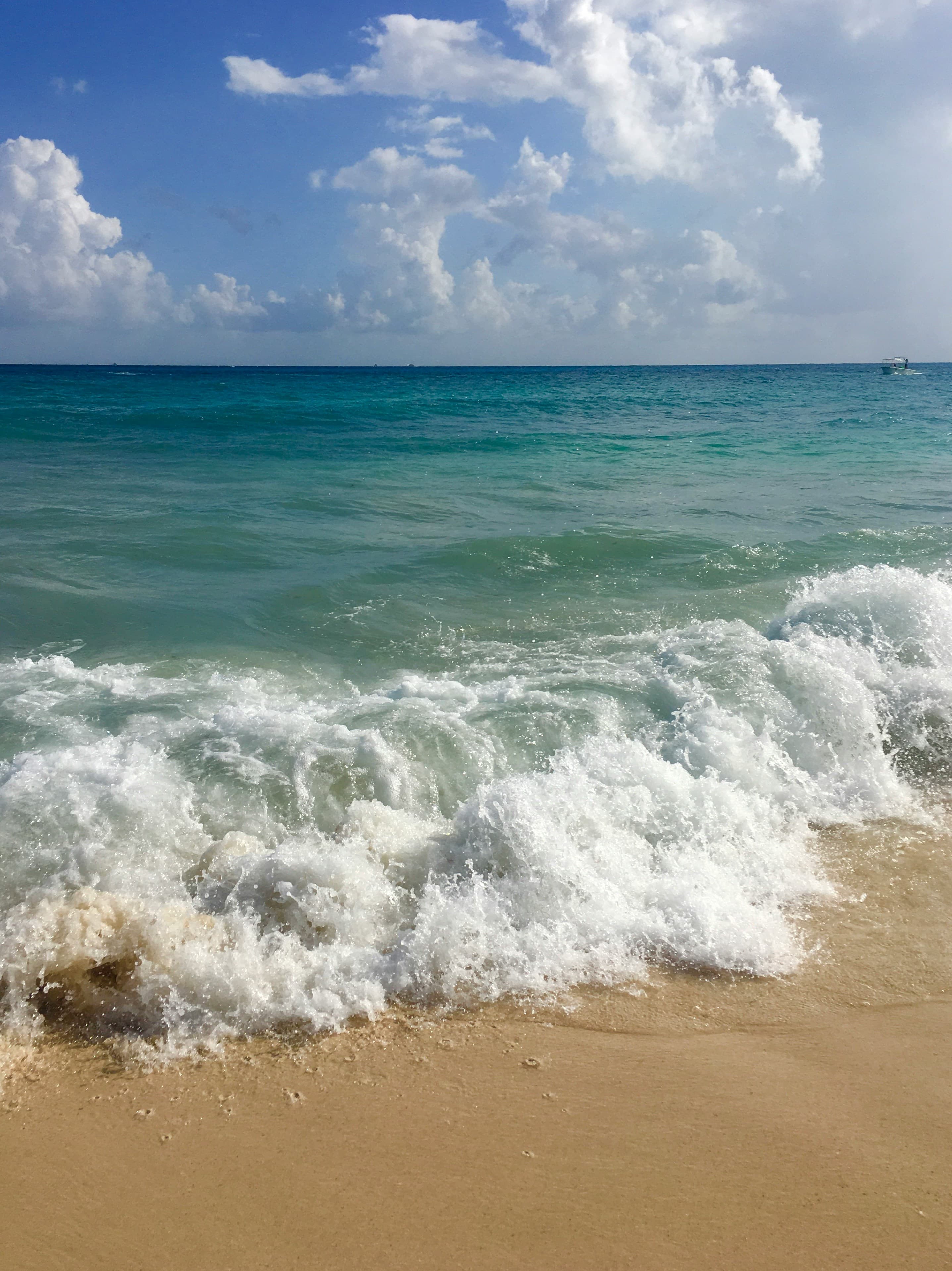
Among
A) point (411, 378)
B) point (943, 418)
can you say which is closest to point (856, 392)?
point (943, 418)

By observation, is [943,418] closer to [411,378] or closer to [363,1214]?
[363,1214]

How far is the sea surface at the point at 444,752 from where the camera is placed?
356cm

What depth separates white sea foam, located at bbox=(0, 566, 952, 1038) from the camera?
3.47 m

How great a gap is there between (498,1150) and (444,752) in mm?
2666

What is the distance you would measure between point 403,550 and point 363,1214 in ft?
28.2

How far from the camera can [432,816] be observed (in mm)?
4684

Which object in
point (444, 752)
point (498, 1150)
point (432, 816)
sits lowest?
point (498, 1150)

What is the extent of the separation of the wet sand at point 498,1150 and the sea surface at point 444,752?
0.27 meters

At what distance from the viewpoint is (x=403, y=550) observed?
10.6m

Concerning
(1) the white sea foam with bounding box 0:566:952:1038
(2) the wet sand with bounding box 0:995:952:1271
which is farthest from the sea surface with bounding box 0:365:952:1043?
(2) the wet sand with bounding box 0:995:952:1271

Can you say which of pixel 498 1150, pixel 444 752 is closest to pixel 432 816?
pixel 444 752

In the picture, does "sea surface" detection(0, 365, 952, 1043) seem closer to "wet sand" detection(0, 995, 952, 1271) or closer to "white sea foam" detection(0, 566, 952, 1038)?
"white sea foam" detection(0, 566, 952, 1038)

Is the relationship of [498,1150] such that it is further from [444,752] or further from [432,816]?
[444,752]

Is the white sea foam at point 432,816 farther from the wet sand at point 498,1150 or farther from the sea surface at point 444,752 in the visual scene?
the wet sand at point 498,1150
